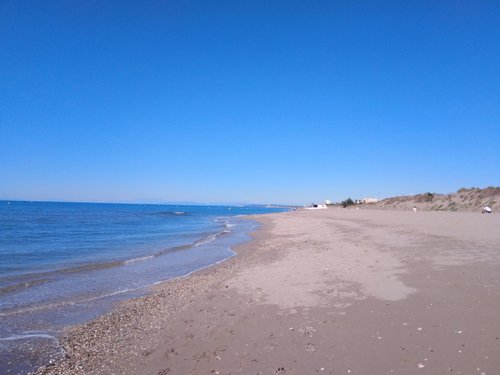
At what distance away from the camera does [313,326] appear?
6293 mm

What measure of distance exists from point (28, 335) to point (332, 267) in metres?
8.64

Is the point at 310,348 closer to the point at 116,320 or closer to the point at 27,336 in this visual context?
the point at 116,320

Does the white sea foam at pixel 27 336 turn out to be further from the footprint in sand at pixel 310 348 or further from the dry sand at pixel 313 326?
the footprint in sand at pixel 310 348

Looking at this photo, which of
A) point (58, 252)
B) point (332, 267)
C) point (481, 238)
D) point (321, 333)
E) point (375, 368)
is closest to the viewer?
point (375, 368)

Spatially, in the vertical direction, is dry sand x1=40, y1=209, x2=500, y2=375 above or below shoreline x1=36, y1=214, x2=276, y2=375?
above

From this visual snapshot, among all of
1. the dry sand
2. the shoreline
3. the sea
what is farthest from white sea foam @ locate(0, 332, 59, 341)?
the dry sand

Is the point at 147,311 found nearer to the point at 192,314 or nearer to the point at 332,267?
the point at 192,314

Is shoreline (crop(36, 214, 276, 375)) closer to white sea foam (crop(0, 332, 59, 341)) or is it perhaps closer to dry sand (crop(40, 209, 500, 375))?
dry sand (crop(40, 209, 500, 375))

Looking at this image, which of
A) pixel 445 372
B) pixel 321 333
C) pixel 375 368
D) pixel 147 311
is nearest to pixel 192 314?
pixel 147 311

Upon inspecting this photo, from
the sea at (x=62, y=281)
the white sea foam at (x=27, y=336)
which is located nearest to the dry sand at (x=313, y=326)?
the white sea foam at (x=27, y=336)

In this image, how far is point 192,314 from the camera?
7824mm

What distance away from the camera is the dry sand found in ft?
16.2

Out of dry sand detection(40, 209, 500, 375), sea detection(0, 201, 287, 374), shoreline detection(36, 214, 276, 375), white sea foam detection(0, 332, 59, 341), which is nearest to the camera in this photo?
dry sand detection(40, 209, 500, 375)

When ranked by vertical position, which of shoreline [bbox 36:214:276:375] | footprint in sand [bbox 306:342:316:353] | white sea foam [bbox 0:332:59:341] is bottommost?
white sea foam [bbox 0:332:59:341]
